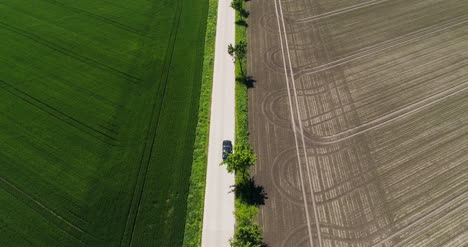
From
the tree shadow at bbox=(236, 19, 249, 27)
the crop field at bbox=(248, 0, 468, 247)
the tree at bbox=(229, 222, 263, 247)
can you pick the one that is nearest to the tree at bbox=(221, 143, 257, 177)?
the crop field at bbox=(248, 0, 468, 247)

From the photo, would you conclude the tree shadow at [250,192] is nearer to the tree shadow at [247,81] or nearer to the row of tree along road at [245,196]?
the row of tree along road at [245,196]

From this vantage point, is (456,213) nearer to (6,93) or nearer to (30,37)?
(6,93)

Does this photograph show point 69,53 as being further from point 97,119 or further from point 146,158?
point 146,158

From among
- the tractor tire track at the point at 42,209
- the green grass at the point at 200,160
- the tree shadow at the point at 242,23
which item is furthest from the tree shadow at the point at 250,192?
the tree shadow at the point at 242,23

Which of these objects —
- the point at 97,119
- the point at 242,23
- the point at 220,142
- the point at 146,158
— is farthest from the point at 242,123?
the point at 242,23

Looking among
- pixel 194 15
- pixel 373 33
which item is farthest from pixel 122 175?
pixel 373 33

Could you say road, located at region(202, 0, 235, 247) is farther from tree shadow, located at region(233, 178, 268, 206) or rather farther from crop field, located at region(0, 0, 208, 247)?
crop field, located at region(0, 0, 208, 247)
